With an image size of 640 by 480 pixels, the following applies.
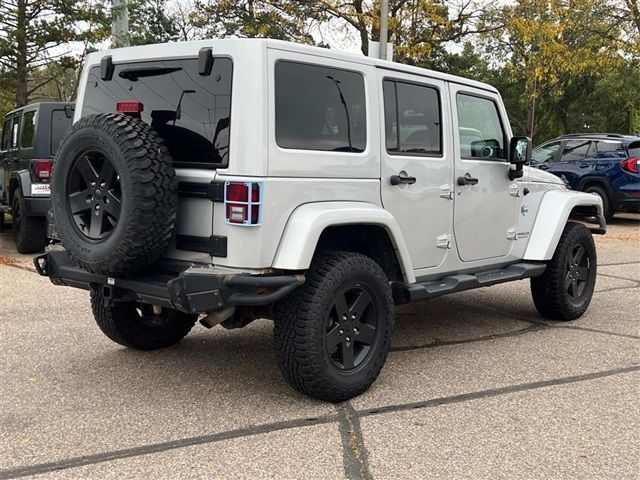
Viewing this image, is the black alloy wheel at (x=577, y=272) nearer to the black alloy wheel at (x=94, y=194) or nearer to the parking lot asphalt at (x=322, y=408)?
the parking lot asphalt at (x=322, y=408)

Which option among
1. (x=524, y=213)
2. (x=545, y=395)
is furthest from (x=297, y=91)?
(x=524, y=213)

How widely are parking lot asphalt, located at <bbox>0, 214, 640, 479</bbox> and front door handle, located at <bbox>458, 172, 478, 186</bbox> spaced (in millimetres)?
1244

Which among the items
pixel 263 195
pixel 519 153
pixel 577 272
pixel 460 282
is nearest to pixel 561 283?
pixel 577 272

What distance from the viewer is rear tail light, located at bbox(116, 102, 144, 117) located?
3.72 metres

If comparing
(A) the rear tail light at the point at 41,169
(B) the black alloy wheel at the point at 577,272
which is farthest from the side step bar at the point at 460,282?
(A) the rear tail light at the point at 41,169

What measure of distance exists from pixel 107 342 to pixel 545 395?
3.14 metres

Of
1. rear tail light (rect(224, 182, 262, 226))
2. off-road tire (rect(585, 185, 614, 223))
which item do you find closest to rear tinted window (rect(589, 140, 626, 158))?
off-road tire (rect(585, 185, 614, 223))

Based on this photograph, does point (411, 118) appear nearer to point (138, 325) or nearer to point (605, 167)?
point (138, 325)

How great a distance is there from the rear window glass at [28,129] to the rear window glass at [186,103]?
219 inches

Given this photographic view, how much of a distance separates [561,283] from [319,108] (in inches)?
116

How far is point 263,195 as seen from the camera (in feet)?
11.2

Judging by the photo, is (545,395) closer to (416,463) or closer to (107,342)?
(416,463)

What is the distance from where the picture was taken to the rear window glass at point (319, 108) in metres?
3.60

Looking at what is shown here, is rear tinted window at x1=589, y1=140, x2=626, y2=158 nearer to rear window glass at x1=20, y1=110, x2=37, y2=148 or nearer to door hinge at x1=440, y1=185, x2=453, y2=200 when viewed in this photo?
door hinge at x1=440, y1=185, x2=453, y2=200
